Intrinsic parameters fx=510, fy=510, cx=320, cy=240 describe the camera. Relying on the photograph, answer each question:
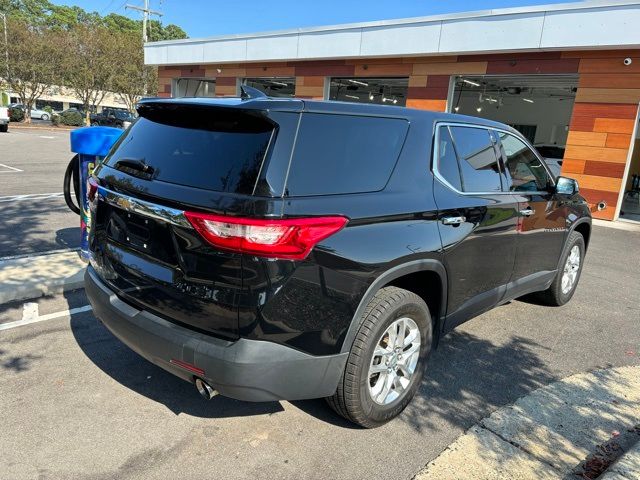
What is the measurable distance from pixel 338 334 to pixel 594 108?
11861 mm

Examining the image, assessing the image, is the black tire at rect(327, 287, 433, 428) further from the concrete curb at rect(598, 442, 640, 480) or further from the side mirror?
the side mirror

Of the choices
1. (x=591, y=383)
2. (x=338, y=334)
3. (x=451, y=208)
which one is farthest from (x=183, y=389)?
(x=591, y=383)

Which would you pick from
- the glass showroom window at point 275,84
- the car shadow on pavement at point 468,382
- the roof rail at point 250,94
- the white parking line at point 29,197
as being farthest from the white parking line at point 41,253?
the glass showroom window at point 275,84

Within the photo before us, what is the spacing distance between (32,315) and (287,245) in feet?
10.1

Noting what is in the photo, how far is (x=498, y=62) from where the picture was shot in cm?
1308

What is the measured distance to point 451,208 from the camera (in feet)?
10.7

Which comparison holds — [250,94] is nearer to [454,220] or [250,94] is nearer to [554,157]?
[454,220]

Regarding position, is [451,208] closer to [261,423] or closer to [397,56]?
[261,423]

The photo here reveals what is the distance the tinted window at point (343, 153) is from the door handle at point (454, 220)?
0.52 meters

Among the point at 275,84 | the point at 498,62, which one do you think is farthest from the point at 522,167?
Result: the point at 275,84

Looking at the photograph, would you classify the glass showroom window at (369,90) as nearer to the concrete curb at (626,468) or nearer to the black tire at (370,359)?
the black tire at (370,359)

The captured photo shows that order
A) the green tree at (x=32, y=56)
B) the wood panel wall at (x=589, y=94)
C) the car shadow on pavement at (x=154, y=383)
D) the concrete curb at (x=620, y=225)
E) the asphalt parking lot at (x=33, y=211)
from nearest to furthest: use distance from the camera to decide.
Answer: the car shadow on pavement at (x=154, y=383)
the asphalt parking lot at (x=33, y=211)
the concrete curb at (x=620, y=225)
the wood panel wall at (x=589, y=94)
the green tree at (x=32, y=56)

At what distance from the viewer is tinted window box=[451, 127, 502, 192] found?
3.55 m

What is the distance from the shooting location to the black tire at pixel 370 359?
2.71 metres
